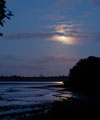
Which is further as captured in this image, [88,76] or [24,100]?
[88,76]

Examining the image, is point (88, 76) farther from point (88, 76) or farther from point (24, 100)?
point (24, 100)

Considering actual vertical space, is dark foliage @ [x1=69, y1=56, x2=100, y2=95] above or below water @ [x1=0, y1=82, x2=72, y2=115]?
above

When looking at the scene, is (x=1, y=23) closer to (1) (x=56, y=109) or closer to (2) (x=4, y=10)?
(2) (x=4, y=10)

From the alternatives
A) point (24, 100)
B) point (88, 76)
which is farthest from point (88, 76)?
point (24, 100)

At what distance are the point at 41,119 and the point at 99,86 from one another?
4784cm

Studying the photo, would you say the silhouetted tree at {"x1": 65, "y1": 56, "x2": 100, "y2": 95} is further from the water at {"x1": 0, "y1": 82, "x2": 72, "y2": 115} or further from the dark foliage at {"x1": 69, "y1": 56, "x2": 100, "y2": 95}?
the water at {"x1": 0, "y1": 82, "x2": 72, "y2": 115}

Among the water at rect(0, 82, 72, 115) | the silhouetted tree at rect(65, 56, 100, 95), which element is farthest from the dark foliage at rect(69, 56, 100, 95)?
the water at rect(0, 82, 72, 115)

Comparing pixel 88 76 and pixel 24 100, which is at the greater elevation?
pixel 88 76

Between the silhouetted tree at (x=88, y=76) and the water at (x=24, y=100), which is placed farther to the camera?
the silhouetted tree at (x=88, y=76)

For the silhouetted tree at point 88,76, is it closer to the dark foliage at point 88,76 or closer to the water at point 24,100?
the dark foliage at point 88,76

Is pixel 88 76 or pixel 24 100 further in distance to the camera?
pixel 88 76

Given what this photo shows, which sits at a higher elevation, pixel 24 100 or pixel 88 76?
pixel 88 76

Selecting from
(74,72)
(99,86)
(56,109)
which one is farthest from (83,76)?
(56,109)

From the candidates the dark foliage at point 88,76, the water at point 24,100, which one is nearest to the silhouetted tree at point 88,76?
the dark foliage at point 88,76
